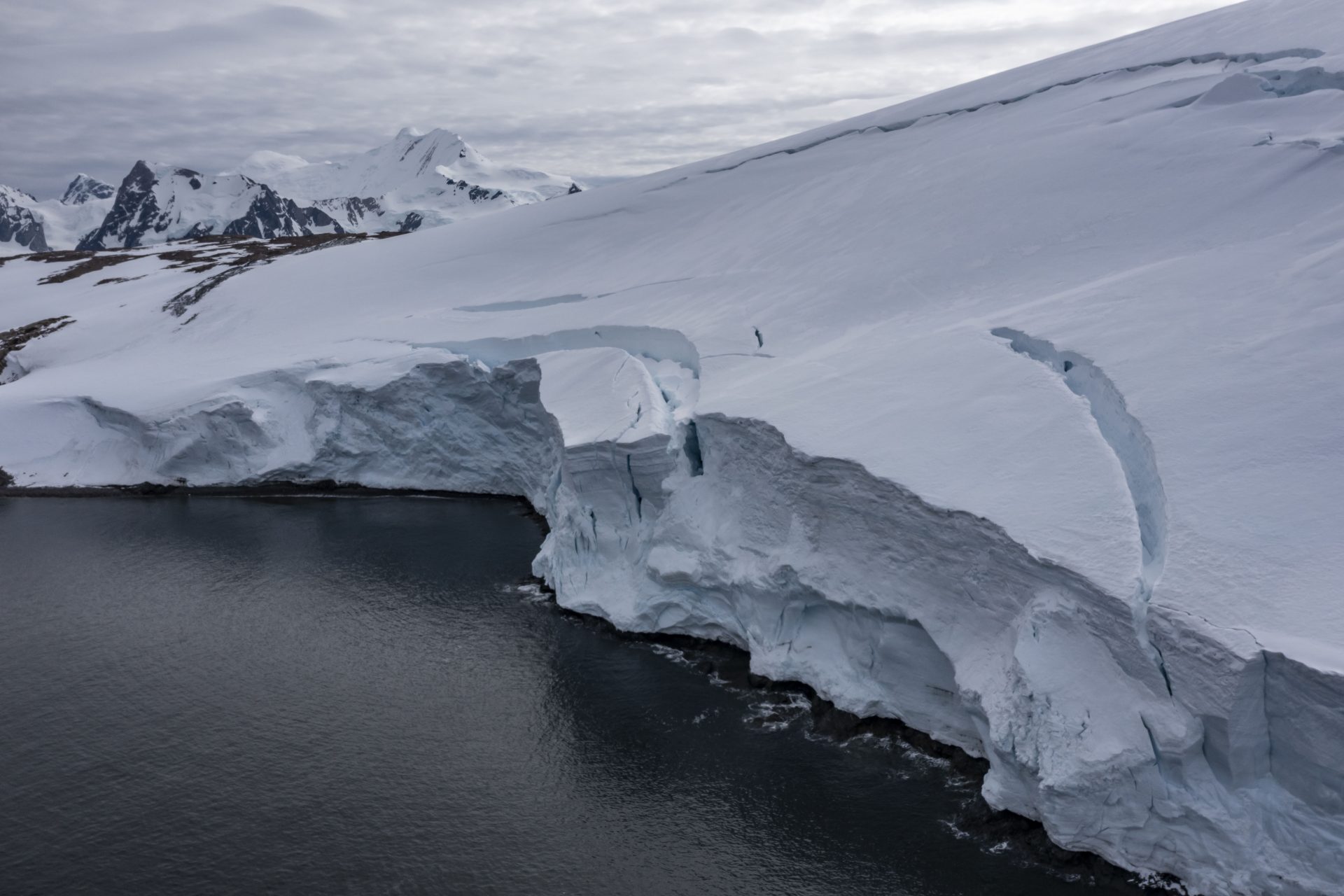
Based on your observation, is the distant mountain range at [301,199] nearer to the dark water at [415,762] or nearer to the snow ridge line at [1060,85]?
the snow ridge line at [1060,85]

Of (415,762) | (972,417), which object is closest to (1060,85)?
(972,417)

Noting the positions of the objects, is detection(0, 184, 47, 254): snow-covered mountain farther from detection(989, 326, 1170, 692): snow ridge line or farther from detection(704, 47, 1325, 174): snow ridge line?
detection(989, 326, 1170, 692): snow ridge line

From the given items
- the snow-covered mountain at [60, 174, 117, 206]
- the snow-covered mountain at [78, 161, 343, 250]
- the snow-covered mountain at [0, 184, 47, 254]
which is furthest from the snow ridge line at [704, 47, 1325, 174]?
the snow-covered mountain at [60, 174, 117, 206]

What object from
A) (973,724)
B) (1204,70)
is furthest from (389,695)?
(1204,70)

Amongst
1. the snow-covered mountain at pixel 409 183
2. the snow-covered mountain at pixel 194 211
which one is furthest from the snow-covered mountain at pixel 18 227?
the snow-covered mountain at pixel 409 183

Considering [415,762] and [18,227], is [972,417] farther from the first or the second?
[18,227]
